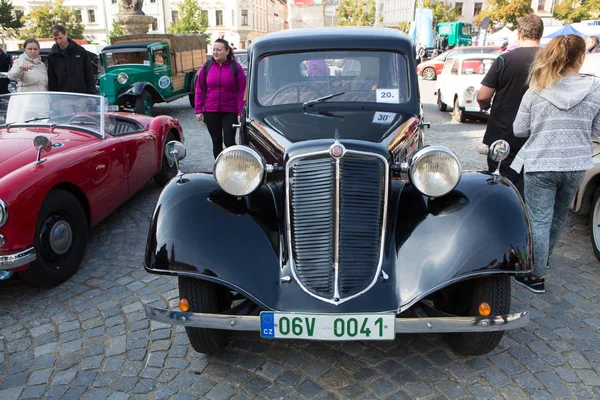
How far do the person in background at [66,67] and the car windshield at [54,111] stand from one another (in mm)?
2132

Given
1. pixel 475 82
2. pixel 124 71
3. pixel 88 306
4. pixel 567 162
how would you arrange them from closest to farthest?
pixel 567 162, pixel 88 306, pixel 475 82, pixel 124 71

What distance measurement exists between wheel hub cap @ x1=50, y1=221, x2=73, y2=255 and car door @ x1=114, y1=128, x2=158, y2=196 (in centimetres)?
123

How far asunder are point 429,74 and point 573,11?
21.0 meters

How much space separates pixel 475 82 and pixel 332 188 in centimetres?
914

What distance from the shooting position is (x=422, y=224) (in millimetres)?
2615

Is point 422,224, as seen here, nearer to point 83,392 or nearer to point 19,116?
point 83,392

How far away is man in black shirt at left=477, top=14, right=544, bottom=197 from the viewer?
12.6 feet

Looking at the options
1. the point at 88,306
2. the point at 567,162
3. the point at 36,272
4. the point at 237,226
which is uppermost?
the point at 567,162

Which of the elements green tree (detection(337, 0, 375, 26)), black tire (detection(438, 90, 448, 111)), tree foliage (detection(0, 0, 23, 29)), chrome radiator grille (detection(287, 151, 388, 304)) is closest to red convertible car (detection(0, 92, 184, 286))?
chrome radiator grille (detection(287, 151, 388, 304))

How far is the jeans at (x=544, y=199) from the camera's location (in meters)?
3.26

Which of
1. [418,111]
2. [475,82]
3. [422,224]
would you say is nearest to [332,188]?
[422,224]

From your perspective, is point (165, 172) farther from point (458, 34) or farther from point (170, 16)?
point (170, 16)

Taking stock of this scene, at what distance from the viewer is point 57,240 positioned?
3.75m

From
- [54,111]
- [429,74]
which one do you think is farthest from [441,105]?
[429,74]
